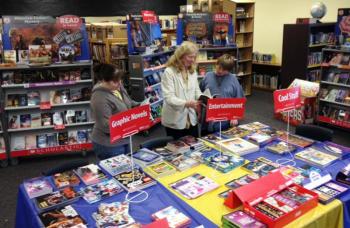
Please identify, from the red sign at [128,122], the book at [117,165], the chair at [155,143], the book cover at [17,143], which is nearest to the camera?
the red sign at [128,122]

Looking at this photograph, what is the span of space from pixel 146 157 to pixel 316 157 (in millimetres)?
1418

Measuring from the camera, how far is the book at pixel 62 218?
1.96 m

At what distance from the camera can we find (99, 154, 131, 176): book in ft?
8.61

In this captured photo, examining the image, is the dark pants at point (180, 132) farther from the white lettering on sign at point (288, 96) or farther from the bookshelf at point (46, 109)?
the bookshelf at point (46, 109)

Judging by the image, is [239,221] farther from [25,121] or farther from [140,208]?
[25,121]

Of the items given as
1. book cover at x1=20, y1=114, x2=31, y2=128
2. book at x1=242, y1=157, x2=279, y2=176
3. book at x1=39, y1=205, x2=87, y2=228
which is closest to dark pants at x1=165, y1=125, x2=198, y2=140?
book at x1=242, y1=157, x2=279, y2=176

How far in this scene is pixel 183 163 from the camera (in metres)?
2.72

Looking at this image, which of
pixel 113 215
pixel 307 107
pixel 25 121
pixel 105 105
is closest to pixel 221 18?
pixel 307 107

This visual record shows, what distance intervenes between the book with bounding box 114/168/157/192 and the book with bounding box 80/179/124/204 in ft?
0.15

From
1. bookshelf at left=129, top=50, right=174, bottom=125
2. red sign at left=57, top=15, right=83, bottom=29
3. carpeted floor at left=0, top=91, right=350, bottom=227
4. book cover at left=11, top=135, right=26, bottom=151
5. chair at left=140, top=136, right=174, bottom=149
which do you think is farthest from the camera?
bookshelf at left=129, top=50, right=174, bottom=125

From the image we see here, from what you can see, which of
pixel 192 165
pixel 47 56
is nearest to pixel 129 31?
pixel 47 56

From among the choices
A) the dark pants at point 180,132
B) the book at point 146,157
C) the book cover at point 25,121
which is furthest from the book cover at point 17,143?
the book at point 146,157

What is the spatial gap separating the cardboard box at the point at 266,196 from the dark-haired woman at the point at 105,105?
1375 mm

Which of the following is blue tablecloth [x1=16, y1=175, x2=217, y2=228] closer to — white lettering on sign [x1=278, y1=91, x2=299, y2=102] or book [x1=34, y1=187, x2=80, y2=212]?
book [x1=34, y1=187, x2=80, y2=212]
